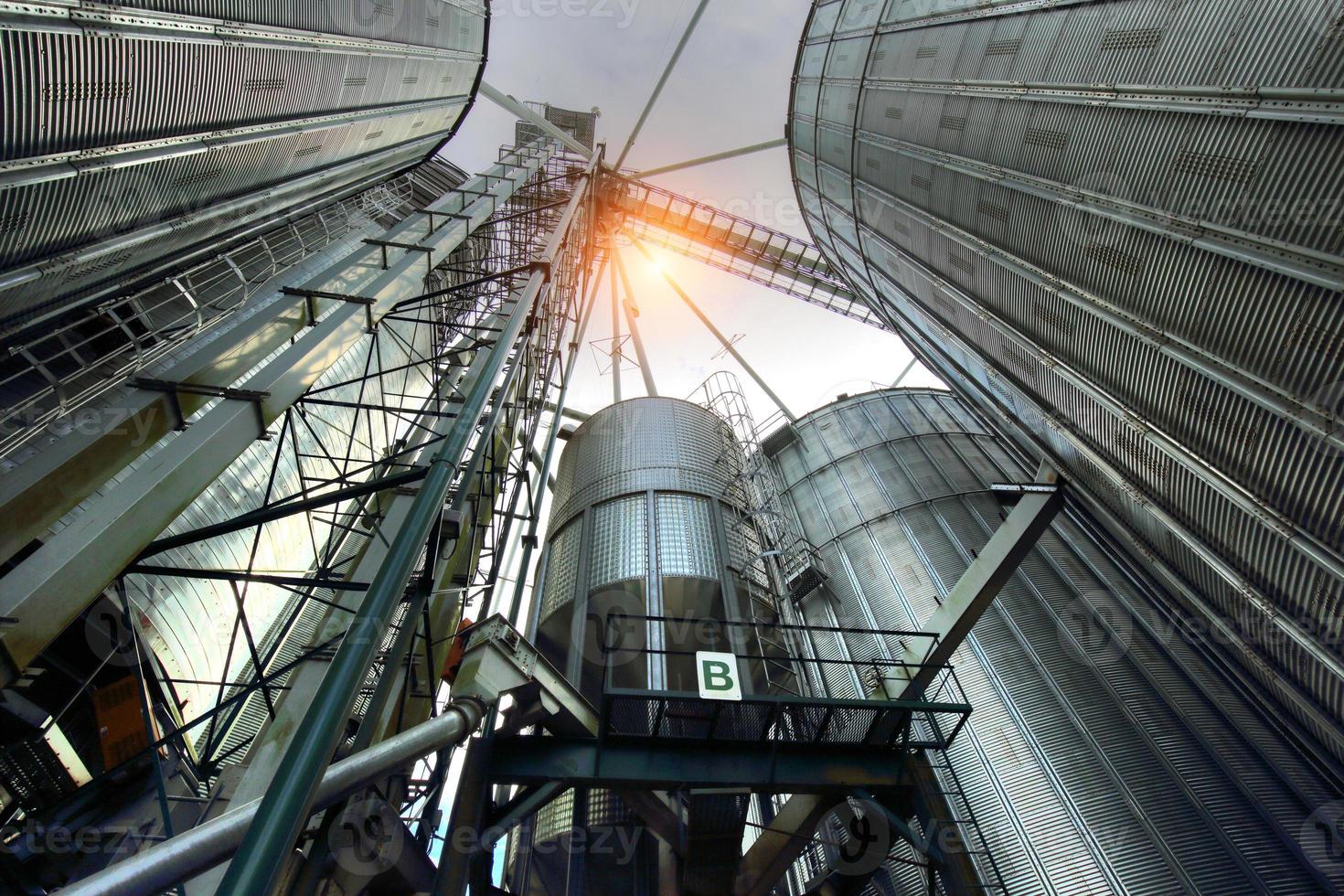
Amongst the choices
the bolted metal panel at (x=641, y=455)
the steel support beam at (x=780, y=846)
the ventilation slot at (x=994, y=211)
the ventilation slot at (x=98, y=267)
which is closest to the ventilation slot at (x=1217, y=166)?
the ventilation slot at (x=994, y=211)

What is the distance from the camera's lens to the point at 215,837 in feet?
16.6

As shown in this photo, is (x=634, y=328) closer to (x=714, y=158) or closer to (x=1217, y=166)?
(x=714, y=158)

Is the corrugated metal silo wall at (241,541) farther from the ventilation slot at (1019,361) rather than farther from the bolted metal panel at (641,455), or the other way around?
the ventilation slot at (1019,361)

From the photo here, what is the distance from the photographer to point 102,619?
8.41 metres

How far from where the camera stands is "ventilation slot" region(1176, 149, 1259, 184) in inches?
272

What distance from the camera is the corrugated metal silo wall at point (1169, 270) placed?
6414mm

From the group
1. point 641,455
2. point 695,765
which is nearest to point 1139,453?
point 695,765

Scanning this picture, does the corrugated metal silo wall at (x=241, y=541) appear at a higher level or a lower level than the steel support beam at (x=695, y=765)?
higher

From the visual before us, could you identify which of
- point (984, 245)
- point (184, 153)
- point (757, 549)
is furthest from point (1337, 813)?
point (184, 153)

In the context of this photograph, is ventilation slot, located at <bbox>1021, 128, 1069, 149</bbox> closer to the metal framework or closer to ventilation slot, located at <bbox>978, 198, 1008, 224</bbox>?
ventilation slot, located at <bbox>978, 198, 1008, 224</bbox>

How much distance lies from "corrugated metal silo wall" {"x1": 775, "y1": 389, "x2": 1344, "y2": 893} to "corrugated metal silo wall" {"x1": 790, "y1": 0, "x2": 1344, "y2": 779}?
4.43 feet

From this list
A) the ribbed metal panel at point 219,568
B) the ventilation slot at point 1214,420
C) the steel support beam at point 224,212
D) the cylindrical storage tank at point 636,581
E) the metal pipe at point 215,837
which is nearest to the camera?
the metal pipe at point 215,837

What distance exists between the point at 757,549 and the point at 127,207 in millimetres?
12547

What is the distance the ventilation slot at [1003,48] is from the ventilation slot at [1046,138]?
148 centimetres
